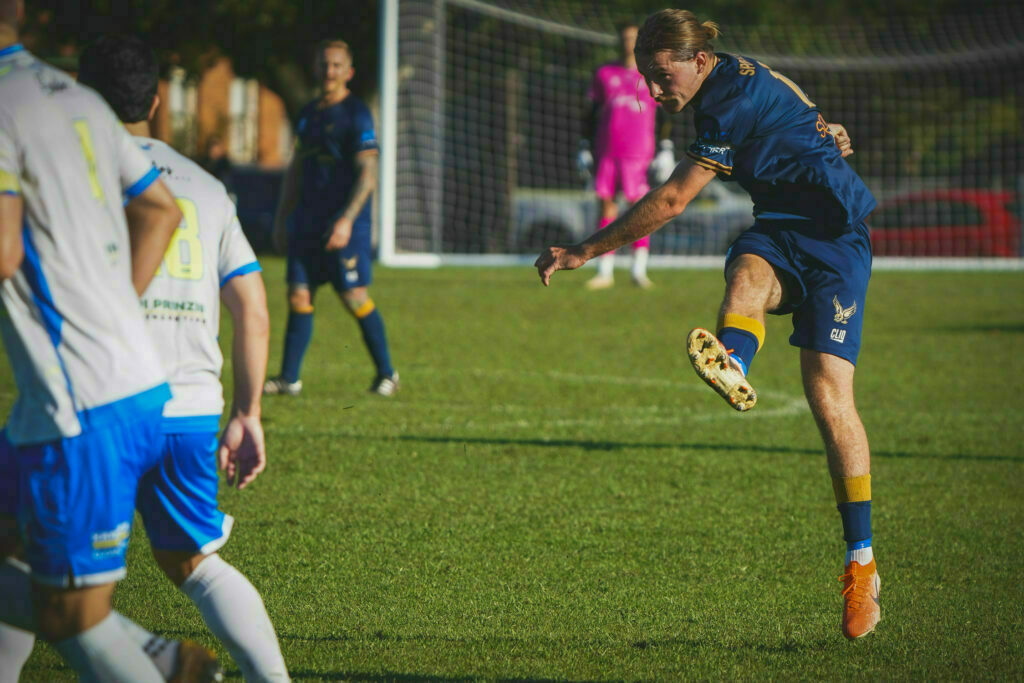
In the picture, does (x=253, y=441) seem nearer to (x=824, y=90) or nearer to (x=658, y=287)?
(x=658, y=287)

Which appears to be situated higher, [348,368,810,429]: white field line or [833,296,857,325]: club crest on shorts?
[833,296,857,325]: club crest on shorts

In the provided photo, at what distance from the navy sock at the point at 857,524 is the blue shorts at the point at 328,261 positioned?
16.7 ft

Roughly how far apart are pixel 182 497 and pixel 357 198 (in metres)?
5.78

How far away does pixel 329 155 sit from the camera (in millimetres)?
9031

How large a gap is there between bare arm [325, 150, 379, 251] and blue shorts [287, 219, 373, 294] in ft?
0.41

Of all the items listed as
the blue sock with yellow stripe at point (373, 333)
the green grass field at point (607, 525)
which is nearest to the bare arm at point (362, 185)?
the blue sock with yellow stripe at point (373, 333)

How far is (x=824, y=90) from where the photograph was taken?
30.5 meters

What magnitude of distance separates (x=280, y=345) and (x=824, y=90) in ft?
72.1

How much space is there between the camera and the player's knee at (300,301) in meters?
9.09

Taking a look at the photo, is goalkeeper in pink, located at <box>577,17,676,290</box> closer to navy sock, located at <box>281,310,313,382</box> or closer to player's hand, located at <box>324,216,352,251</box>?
navy sock, located at <box>281,310,313,382</box>

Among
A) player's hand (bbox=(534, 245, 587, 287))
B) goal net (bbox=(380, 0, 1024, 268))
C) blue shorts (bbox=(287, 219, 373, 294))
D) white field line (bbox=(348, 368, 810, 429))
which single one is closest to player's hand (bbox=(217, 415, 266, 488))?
player's hand (bbox=(534, 245, 587, 287))

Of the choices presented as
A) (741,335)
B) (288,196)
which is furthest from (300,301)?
(741,335)

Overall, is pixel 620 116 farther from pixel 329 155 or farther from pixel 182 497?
pixel 182 497

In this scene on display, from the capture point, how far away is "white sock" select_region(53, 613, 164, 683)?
109 inches
